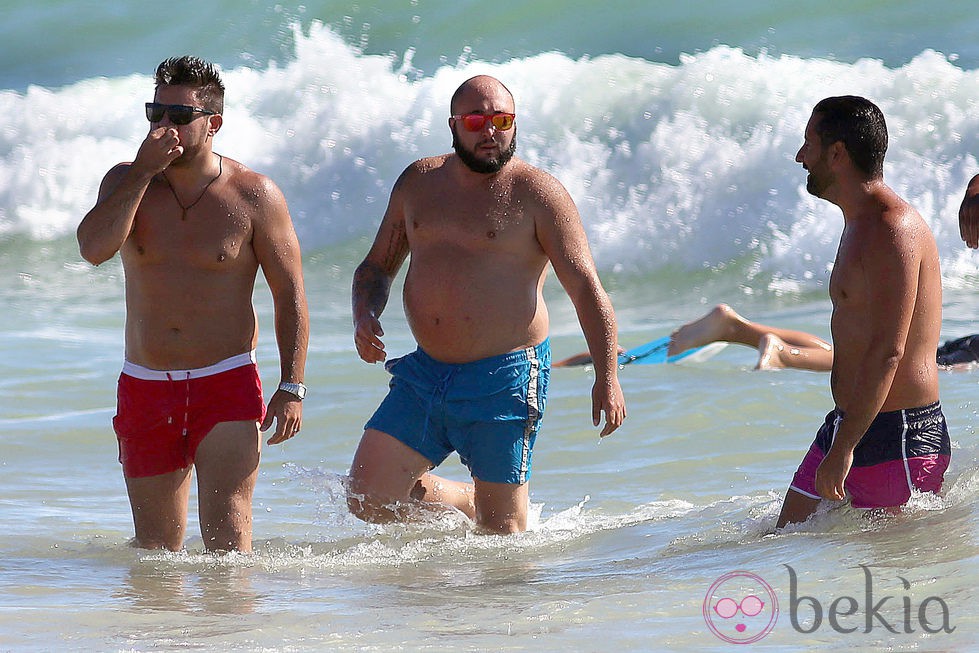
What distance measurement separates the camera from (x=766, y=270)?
1289 centimetres

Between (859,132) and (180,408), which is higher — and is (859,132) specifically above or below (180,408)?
above

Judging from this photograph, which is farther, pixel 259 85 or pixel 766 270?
pixel 259 85

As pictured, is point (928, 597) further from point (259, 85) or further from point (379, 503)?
point (259, 85)

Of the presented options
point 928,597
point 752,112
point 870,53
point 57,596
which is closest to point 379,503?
point 57,596

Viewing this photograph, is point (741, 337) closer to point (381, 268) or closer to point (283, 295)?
point (381, 268)

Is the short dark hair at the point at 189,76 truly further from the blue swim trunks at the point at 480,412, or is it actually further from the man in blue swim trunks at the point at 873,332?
the man in blue swim trunks at the point at 873,332

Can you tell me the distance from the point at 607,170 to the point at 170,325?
10186mm

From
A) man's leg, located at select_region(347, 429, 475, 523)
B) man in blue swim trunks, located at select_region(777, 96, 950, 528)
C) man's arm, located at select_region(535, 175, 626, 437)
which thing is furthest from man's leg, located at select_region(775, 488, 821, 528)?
man's leg, located at select_region(347, 429, 475, 523)

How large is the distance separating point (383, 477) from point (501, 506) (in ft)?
1.50

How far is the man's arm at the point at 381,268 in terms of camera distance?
5270 millimetres

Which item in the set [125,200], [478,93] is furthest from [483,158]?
[125,200]

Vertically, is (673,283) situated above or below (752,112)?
below

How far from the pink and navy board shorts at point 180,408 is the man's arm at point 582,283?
1166mm

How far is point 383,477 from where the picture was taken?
527 centimetres
